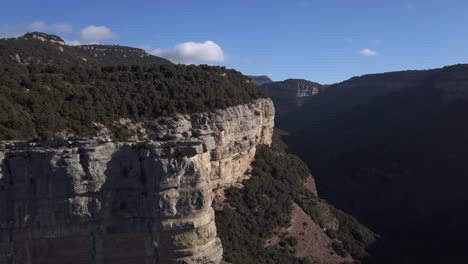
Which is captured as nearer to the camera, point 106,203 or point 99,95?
point 106,203

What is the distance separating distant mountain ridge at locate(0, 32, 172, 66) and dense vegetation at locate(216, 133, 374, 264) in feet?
92.9

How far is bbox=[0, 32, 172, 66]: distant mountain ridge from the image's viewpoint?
187ft

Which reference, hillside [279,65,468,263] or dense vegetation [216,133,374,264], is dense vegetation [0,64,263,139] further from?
hillside [279,65,468,263]

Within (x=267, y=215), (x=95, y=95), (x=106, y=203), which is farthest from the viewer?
(x=267, y=215)

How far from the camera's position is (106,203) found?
1961 cm

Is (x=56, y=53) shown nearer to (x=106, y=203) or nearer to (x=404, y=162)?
(x=106, y=203)

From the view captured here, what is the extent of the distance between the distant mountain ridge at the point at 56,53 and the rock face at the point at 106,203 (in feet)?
127

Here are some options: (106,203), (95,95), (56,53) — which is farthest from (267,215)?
(56,53)

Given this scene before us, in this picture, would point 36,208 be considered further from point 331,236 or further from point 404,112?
point 404,112

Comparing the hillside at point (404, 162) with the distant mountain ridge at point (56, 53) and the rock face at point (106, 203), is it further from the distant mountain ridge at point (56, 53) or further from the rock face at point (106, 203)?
the distant mountain ridge at point (56, 53)

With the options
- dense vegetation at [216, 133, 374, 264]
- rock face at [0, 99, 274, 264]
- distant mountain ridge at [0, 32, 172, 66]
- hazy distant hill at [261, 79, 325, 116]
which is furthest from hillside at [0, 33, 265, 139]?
hazy distant hill at [261, 79, 325, 116]

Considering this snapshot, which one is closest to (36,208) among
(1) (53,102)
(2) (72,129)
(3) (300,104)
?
(2) (72,129)

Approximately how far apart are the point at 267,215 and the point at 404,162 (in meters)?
45.4

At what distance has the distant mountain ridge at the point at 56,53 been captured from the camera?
187ft
